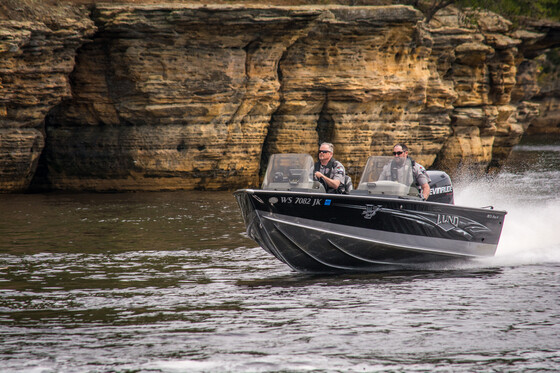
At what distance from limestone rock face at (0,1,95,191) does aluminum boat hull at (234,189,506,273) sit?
10.2 m

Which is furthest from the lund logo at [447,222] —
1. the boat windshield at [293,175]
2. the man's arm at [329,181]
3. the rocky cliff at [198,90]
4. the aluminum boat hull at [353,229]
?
the rocky cliff at [198,90]

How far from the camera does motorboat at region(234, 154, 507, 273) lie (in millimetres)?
10656

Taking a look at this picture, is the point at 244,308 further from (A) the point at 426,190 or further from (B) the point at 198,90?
(B) the point at 198,90

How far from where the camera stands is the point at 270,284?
10664mm

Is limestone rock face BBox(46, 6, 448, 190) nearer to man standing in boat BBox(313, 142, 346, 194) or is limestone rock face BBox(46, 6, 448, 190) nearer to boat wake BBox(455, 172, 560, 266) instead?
boat wake BBox(455, 172, 560, 266)

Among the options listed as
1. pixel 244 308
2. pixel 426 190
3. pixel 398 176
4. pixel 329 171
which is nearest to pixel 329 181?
pixel 329 171

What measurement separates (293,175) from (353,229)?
1.16m

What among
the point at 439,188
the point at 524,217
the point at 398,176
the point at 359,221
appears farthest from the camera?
the point at 524,217

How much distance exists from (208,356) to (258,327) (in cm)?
113

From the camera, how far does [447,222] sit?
37.9ft

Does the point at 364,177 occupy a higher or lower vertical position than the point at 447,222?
higher

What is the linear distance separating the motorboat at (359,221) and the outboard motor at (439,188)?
9cm

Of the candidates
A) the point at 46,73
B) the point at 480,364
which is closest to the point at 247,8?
the point at 46,73

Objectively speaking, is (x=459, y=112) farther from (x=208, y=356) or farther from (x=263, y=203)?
(x=208, y=356)
